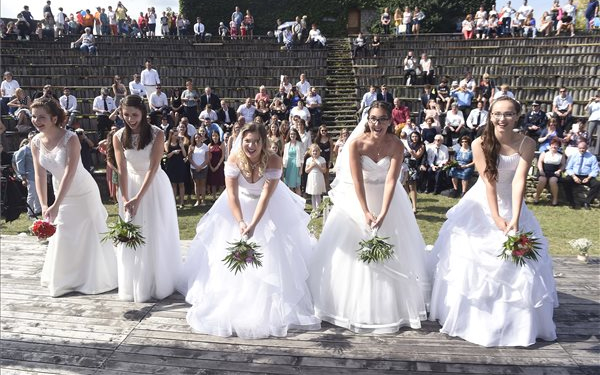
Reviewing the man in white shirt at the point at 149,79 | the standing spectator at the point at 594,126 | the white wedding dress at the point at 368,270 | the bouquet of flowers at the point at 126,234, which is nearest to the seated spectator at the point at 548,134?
the standing spectator at the point at 594,126

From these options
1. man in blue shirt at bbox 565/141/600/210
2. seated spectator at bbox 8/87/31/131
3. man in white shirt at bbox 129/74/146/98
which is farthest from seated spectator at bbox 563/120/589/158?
seated spectator at bbox 8/87/31/131

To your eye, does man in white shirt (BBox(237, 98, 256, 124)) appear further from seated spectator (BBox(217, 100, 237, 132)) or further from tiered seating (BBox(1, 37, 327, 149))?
tiered seating (BBox(1, 37, 327, 149))

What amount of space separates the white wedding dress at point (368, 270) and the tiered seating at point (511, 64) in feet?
39.7

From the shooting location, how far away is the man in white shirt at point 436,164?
460 inches

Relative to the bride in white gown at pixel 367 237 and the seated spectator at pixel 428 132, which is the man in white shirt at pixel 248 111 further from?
the bride in white gown at pixel 367 237

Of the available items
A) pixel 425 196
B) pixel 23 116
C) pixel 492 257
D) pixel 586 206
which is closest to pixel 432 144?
pixel 425 196

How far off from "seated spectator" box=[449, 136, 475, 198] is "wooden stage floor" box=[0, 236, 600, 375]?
6.58m

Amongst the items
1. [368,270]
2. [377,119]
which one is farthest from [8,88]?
[368,270]

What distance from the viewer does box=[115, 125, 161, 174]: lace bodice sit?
482cm

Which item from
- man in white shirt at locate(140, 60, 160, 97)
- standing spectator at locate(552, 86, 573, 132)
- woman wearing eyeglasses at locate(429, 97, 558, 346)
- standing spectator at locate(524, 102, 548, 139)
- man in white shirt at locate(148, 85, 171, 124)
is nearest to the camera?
woman wearing eyeglasses at locate(429, 97, 558, 346)

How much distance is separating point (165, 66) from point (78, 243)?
1508 cm

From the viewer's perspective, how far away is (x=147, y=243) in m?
4.91

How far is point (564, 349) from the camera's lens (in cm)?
409

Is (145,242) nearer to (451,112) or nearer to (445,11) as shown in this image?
(451,112)
